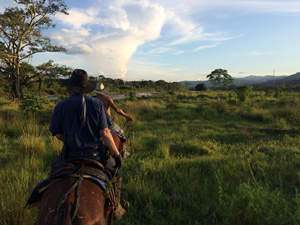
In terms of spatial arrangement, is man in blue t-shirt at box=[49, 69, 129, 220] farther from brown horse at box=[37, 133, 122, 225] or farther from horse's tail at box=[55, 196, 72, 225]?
horse's tail at box=[55, 196, 72, 225]

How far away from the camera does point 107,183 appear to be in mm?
1914

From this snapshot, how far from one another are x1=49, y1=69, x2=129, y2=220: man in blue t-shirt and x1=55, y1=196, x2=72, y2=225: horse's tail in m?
0.61

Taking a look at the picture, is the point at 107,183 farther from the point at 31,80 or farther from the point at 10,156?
the point at 31,80

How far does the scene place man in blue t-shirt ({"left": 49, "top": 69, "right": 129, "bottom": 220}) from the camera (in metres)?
2.02

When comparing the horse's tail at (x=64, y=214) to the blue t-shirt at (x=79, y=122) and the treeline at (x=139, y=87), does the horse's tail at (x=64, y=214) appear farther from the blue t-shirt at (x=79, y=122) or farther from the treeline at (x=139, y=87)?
the treeline at (x=139, y=87)

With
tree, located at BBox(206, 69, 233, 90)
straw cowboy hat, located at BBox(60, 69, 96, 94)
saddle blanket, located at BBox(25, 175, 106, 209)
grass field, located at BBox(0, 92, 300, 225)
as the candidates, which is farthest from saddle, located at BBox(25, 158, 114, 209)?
tree, located at BBox(206, 69, 233, 90)

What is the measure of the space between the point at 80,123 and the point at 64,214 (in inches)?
35.3

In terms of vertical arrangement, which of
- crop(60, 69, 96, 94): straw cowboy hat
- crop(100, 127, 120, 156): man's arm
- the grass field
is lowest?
the grass field

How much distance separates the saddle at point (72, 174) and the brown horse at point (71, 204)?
0.05 metres

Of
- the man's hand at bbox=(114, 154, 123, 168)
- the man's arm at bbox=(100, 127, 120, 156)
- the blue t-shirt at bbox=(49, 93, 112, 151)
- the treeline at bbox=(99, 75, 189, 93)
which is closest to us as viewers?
the blue t-shirt at bbox=(49, 93, 112, 151)

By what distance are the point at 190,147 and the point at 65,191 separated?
447 cm

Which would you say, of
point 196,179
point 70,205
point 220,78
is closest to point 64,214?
point 70,205

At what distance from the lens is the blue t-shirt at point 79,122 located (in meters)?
2.01

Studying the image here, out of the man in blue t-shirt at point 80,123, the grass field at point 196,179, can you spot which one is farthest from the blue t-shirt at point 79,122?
the grass field at point 196,179
